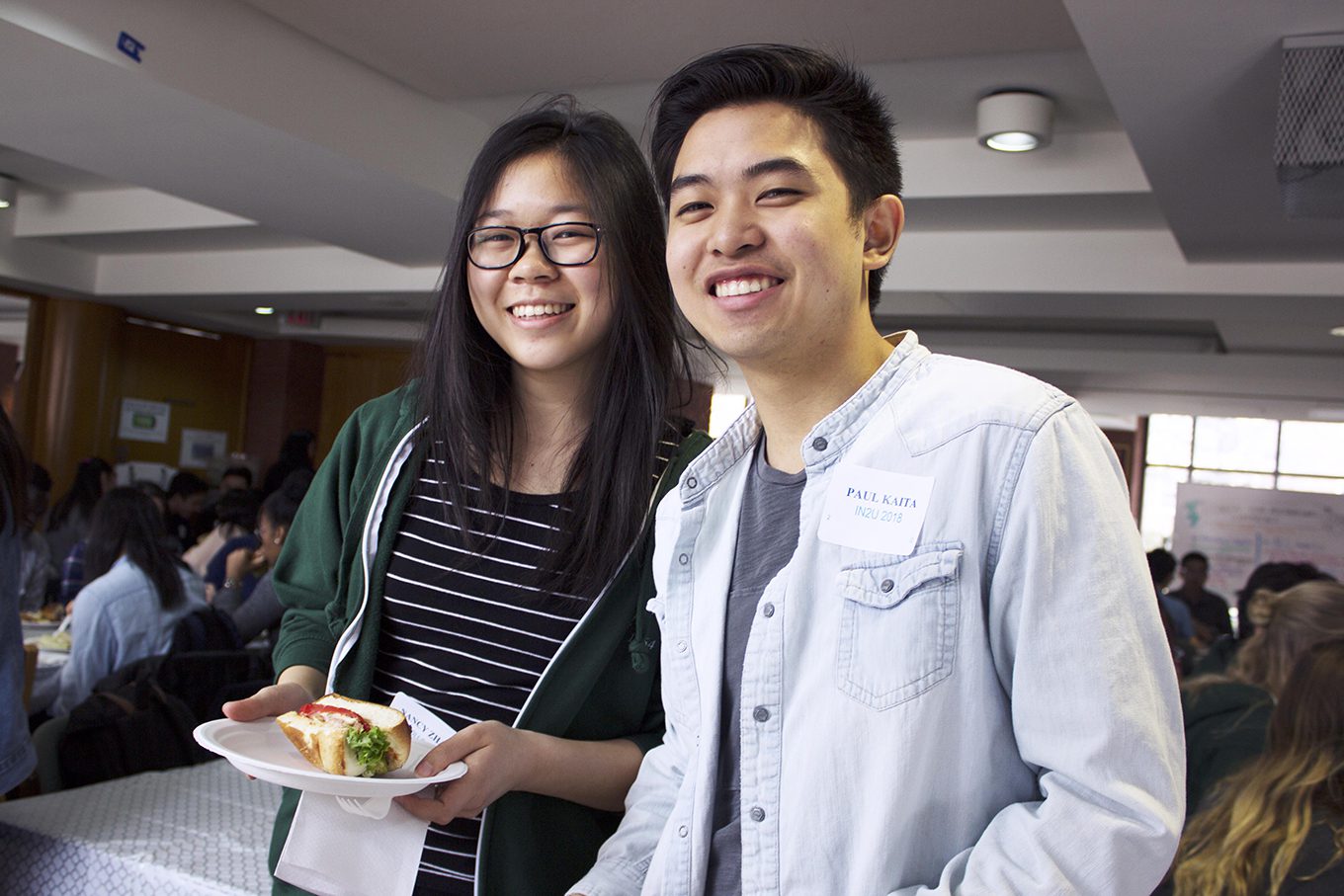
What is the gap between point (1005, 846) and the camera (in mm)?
885

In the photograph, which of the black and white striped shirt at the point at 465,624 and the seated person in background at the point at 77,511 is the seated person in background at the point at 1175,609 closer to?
the black and white striped shirt at the point at 465,624

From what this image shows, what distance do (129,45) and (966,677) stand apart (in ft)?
11.2

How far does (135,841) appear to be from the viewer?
2164 millimetres

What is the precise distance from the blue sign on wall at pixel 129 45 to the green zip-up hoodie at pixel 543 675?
246cm

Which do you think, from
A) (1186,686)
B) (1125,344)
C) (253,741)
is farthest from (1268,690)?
(1125,344)

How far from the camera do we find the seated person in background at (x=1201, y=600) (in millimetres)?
7832

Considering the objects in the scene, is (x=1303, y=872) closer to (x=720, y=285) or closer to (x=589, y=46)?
(x=720, y=285)

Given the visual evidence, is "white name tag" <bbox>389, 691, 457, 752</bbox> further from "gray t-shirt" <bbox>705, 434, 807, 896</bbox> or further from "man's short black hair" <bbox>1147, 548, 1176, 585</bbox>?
"man's short black hair" <bbox>1147, 548, 1176, 585</bbox>

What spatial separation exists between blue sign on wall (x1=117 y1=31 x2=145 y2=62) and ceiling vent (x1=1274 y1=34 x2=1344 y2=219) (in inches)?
126

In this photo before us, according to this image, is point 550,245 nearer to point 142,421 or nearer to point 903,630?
point 903,630

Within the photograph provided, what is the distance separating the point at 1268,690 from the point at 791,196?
7.92 ft

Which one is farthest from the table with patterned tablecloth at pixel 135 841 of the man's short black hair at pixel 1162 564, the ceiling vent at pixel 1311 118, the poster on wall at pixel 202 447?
the poster on wall at pixel 202 447

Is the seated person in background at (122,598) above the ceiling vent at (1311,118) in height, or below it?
below

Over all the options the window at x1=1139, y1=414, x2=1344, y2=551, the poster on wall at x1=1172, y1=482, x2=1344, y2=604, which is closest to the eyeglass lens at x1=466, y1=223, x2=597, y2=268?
the poster on wall at x1=1172, y1=482, x2=1344, y2=604
